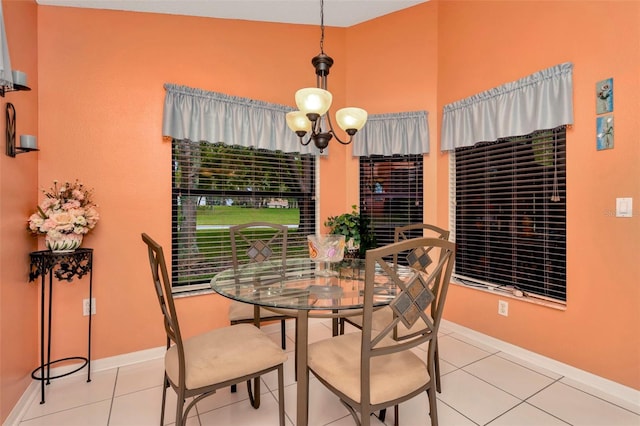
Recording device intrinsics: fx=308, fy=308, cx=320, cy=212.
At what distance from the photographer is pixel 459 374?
2291 mm

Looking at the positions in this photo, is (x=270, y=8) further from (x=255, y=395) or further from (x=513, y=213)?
(x=255, y=395)

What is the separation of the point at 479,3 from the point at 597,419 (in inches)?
131

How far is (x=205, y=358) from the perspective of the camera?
5.04 feet

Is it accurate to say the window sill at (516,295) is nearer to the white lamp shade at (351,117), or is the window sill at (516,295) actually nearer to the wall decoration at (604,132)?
the wall decoration at (604,132)

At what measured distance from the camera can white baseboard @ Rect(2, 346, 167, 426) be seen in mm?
1822

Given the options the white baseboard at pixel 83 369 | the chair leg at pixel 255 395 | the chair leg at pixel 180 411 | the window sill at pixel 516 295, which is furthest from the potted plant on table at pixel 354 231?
the chair leg at pixel 180 411

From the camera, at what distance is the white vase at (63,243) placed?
6.67 ft

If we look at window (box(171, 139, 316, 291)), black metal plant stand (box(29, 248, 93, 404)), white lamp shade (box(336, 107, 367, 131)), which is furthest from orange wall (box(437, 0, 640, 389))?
black metal plant stand (box(29, 248, 93, 404))

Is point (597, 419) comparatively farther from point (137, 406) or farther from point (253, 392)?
point (137, 406)

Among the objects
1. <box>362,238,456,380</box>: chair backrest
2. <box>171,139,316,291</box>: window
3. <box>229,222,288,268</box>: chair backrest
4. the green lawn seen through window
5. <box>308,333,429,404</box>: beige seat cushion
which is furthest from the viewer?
the green lawn seen through window

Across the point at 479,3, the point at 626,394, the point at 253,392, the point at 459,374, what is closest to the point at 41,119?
the point at 253,392

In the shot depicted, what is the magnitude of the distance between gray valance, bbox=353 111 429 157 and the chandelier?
1461 millimetres

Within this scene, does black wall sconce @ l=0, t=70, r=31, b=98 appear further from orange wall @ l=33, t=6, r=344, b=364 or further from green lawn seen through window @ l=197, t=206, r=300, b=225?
Answer: green lawn seen through window @ l=197, t=206, r=300, b=225

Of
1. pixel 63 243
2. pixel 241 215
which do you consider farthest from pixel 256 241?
pixel 63 243
